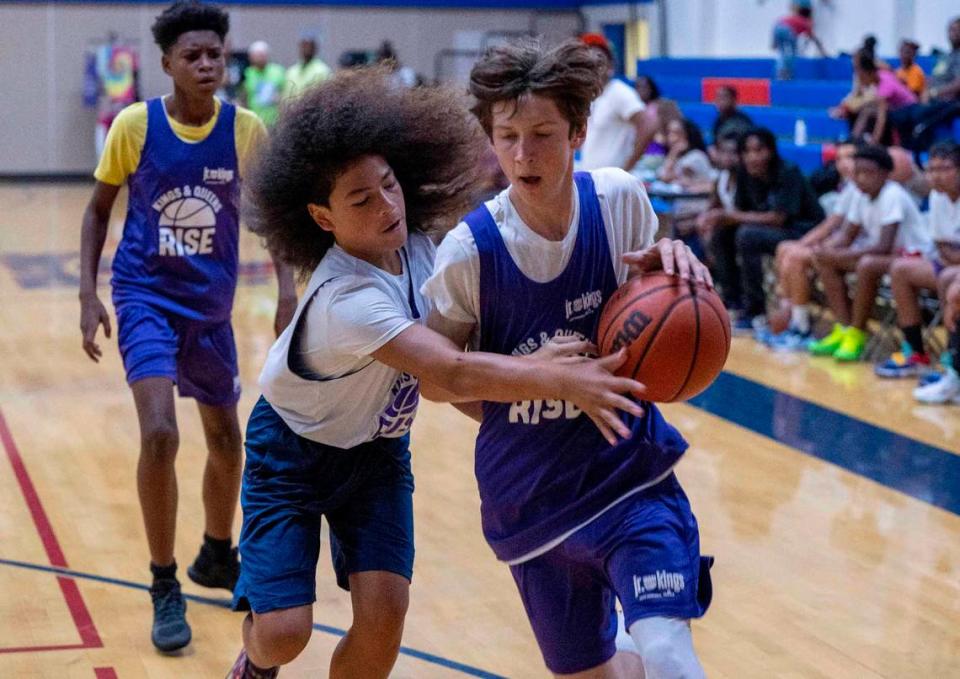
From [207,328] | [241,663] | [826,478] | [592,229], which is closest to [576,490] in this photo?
[592,229]

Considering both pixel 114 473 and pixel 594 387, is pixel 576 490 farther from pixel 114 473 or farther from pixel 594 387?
pixel 114 473

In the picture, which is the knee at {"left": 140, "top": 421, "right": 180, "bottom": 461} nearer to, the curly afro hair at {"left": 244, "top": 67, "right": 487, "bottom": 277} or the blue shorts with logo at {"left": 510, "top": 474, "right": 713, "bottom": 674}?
the curly afro hair at {"left": 244, "top": 67, "right": 487, "bottom": 277}

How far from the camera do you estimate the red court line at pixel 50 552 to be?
4.30 m

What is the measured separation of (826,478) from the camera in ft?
20.2

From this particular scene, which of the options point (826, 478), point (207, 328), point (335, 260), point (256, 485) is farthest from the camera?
point (826, 478)

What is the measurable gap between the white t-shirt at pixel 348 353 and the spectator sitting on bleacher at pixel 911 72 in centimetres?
980

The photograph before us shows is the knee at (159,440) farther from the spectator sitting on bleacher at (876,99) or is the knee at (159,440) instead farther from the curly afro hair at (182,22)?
the spectator sitting on bleacher at (876,99)

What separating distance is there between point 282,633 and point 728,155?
7315 mm

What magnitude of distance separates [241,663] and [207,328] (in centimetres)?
145

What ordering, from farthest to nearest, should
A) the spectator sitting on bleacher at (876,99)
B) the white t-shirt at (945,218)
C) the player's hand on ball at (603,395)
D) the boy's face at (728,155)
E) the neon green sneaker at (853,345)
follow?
the spectator sitting on bleacher at (876,99) < the boy's face at (728,155) < the neon green sneaker at (853,345) < the white t-shirt at (945,218) < the player's hand on ball at (603,395)


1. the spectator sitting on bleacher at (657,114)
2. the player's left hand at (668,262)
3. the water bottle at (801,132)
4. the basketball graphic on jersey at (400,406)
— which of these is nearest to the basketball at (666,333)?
the player's left hand at (668,262)

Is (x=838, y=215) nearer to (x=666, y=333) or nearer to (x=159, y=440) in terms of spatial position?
(x=159, y=440)

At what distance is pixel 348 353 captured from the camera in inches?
118

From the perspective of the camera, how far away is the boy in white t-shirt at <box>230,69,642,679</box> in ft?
10.1
